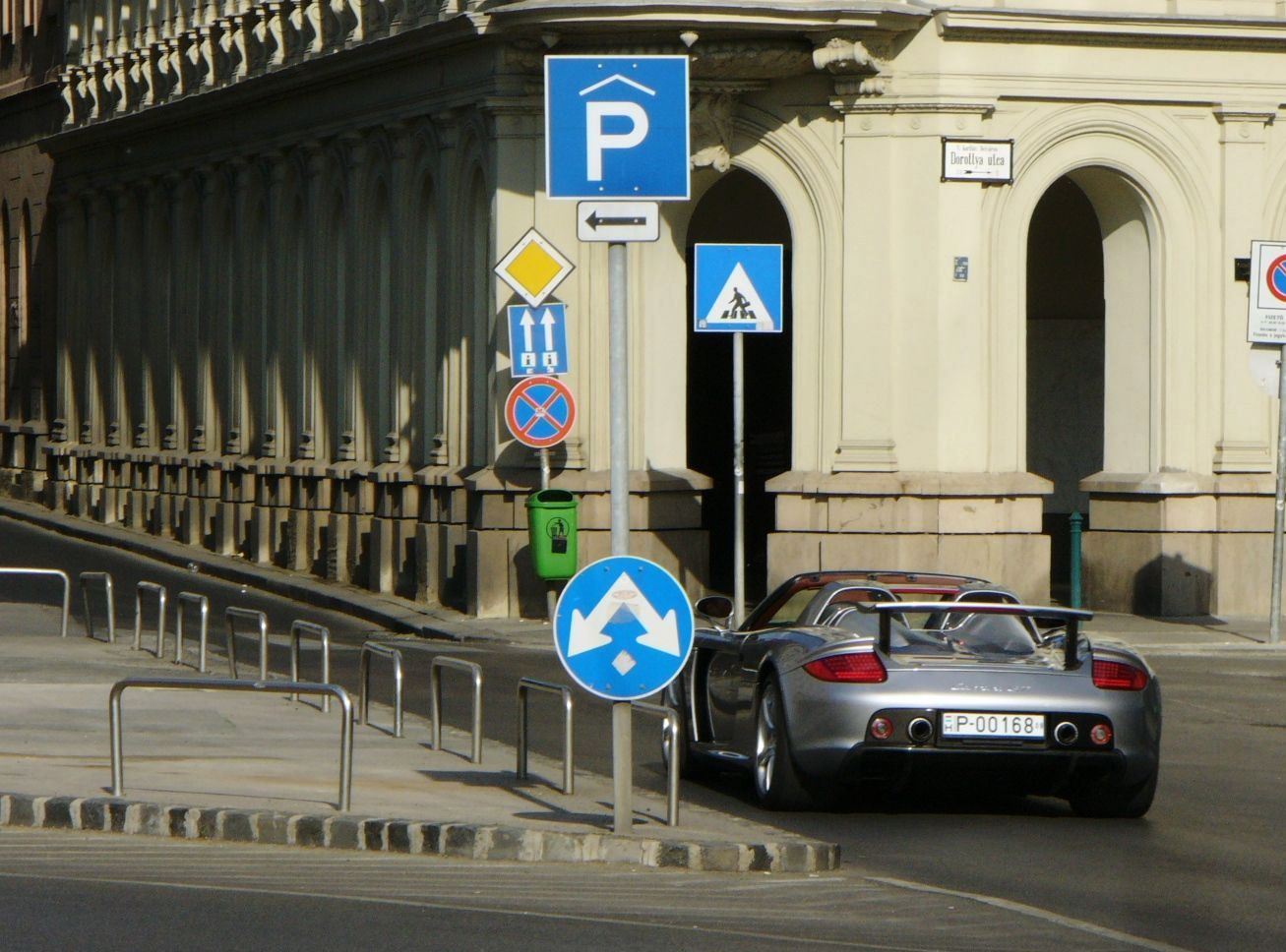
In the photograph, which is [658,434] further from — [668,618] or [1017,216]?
[668,618]

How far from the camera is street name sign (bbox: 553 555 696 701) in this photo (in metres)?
11.3

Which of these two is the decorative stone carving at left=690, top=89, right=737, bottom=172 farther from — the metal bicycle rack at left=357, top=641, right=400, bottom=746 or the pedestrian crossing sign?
the metal bicycle rack at left=357, top=641, right=400, bottom=746

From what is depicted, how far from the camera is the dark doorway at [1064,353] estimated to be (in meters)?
30.9

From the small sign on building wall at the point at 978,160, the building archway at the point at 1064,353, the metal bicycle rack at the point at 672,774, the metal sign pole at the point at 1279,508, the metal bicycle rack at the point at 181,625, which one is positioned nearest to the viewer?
the metal bicycle rack at the point at 672,774

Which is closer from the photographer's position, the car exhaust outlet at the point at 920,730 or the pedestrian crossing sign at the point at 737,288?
the car exhaust outlet at the point at 920,730

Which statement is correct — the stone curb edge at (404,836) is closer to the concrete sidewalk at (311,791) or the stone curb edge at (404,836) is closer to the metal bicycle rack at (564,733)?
the concrete sidewalk at (311,791)

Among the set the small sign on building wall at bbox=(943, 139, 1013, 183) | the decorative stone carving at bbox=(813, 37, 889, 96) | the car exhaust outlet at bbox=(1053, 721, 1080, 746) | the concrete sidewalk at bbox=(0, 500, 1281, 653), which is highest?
the decorative stone carving at bbox=(813, 37, 889, 96)

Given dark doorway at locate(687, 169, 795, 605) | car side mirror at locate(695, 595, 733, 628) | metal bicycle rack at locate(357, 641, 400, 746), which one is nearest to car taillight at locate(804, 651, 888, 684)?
car side mirror at locate(695, 595, 733, 628)

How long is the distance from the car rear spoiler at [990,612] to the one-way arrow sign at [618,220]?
2177 mm

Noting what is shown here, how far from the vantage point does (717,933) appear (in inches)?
373

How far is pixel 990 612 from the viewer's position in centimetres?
1284

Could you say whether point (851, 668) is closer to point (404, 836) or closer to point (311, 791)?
point (404, 836)

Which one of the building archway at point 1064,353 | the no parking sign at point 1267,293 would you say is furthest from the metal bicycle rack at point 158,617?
the building archway at point 1064,353

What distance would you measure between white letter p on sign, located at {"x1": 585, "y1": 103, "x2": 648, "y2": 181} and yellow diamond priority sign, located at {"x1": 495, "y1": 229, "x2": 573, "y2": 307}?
45.1 feet
